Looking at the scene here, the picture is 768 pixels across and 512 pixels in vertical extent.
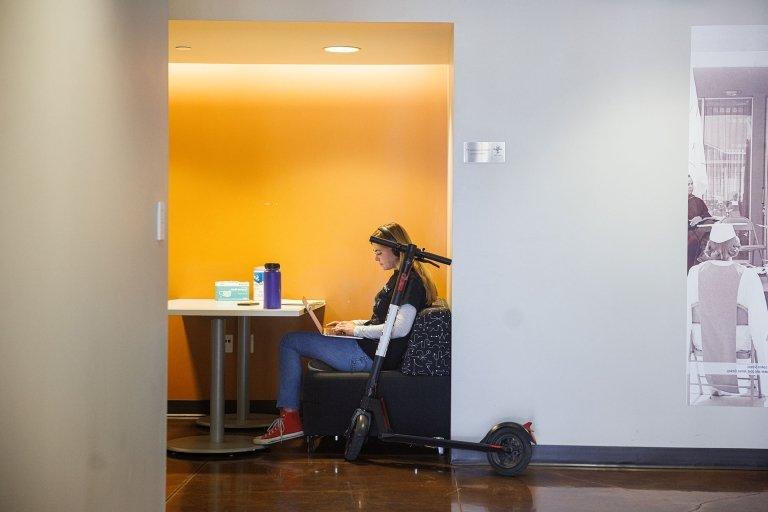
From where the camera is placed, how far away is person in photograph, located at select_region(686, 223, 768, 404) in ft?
17.3

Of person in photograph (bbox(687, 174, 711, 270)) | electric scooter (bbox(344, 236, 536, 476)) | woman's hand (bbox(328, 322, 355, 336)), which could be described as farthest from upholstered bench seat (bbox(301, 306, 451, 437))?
person in photograph (bbox(687, 174, 711, 270))

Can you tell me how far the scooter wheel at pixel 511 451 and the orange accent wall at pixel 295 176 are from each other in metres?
1.72

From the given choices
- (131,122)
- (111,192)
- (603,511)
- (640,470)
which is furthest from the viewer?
(640,470)

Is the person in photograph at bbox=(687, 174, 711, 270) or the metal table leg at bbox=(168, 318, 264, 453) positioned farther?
the metal table leg at bbox=(168, 318, 264, 453)

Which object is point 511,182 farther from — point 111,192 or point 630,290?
point 111,192

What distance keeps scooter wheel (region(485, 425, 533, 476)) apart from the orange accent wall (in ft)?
5.64

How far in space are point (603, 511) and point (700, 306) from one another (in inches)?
55.5

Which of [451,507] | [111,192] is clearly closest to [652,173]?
[451,507]

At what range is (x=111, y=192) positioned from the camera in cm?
298

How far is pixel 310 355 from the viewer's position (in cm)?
573

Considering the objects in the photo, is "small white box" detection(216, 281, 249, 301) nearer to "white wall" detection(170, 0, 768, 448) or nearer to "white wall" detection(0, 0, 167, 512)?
"white wall" detection(170, 0, 768, 448)

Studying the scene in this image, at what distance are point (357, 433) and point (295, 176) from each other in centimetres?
211

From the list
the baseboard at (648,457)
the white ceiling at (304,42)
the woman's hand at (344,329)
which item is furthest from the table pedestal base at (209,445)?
the white ceiling at (304,42)

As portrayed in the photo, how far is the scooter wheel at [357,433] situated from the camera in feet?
17.1
